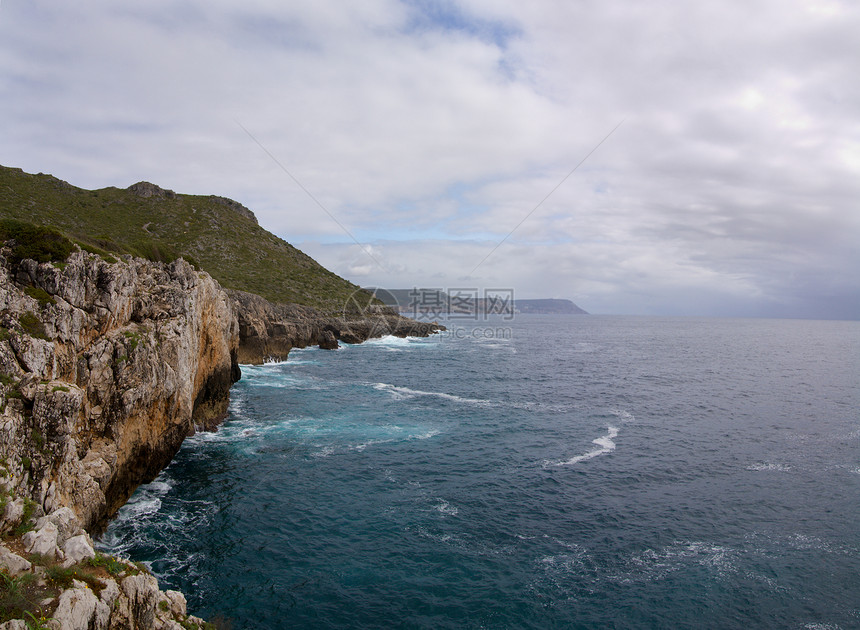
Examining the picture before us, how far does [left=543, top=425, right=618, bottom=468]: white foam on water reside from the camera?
36.0 m

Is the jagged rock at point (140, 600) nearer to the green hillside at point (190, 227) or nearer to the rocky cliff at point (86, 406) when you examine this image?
the rocky cliff at point (86, 406)

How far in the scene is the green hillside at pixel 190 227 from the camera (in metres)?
93.6

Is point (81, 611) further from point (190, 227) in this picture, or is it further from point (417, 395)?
point (190, 227)

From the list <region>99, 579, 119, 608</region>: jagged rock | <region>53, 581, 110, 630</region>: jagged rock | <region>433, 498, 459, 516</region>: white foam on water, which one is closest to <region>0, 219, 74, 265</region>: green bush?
<region>99, 579, 119, 608</region>: jagged rock

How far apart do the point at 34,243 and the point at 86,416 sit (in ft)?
32.8

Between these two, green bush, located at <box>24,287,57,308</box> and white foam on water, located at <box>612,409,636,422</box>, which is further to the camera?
white foam on water, located at <box>612,409,636,422</box>

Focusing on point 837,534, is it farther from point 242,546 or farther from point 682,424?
point 242,546

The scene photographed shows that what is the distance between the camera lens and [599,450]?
39.1m

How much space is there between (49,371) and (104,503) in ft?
21.7

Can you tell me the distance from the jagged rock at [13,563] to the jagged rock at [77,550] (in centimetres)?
110

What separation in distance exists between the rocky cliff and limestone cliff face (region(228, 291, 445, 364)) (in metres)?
38.9

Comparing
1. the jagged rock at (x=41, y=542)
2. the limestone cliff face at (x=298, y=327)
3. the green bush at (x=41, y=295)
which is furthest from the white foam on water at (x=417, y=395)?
the jagged rock at (x=41, y=542)

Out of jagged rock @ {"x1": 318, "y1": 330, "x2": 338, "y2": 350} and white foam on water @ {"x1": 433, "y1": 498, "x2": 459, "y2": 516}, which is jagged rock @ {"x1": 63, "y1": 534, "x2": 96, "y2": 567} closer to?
white foam on water @ {"x1": 433, "y1": 498, "x2": 459, "y2": 516}

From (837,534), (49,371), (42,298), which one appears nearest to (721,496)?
(837,534)
